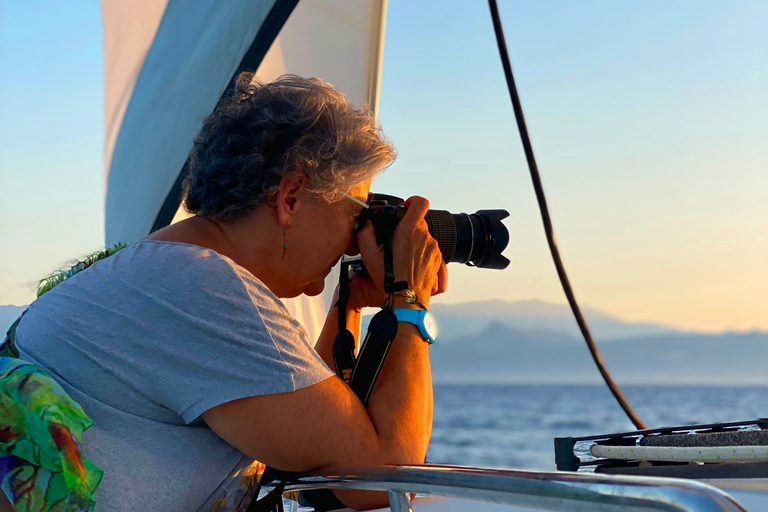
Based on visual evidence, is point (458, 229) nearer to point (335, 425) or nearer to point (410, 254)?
point (410, 254)

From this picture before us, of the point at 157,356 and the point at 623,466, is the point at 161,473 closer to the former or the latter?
the point at 157,356

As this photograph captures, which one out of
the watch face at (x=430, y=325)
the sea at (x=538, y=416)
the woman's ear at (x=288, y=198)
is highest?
the woman's ear at (x=288, y=198)

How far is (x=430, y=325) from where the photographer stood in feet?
3.39

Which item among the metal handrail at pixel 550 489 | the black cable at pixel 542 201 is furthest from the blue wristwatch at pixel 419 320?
the black cable at pixel 542 201

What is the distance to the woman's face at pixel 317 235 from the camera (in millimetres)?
1014

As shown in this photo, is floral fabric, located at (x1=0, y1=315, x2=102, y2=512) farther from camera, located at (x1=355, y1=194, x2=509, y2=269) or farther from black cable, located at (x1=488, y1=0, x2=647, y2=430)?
black cable, located at (x1=488, y1=0, x2=647, y2=430)

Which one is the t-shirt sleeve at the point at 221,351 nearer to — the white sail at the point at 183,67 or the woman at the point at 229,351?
the woman at the point at 229,351

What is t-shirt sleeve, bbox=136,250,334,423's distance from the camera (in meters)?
0.80

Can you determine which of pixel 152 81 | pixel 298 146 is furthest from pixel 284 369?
pixel 152 81

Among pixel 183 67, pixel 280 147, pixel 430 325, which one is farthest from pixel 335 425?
pixel 183 67

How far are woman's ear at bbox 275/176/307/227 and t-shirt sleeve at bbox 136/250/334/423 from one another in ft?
0.53

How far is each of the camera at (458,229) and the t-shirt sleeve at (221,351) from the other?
0.27 metres

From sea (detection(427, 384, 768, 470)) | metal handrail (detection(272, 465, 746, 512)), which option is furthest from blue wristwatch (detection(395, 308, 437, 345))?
sea (detection(427, 384, 768, 470))

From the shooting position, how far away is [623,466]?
0.88 metres
